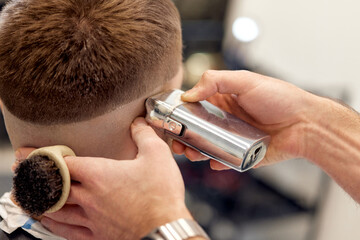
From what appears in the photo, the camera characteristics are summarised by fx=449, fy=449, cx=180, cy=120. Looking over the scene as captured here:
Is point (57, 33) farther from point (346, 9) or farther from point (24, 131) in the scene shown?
point (346, 9)

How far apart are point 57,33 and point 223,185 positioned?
6.63 feet

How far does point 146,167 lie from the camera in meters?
0.83

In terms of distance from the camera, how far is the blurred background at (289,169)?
8.41 ft

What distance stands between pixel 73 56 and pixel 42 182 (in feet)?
0.77

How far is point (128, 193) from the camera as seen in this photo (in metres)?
0.82

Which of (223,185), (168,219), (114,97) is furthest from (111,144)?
(223,185)

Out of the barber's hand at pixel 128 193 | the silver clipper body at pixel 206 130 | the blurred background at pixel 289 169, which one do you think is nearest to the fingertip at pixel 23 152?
the barber's hand at pixel 128 193

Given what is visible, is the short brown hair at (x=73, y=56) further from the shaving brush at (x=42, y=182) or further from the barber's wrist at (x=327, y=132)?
the barber's wrist at (x=327, y=132)

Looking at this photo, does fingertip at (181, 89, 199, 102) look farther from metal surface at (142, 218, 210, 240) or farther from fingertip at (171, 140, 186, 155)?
metal surface at (142, 218, 210, 240)

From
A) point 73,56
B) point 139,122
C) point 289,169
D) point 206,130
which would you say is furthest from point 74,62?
point 289,169

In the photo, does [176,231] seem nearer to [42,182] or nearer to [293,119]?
[42,182]

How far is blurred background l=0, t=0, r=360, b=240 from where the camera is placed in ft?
8.41

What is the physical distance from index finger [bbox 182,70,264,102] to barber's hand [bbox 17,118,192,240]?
7.0 inches

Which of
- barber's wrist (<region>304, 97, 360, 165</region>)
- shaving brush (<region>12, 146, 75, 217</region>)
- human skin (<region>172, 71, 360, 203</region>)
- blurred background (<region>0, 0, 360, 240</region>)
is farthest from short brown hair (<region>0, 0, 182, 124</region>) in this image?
blurred background (<region>0, 0, 360, 240</region>)
